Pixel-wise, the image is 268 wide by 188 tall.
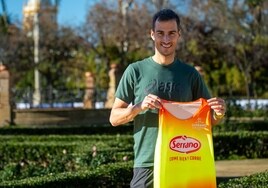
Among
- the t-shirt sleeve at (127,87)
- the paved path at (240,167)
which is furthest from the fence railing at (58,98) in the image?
the t-shirt sleeve at (127,87)

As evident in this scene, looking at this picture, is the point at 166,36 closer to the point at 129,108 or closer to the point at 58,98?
the point at 129,108

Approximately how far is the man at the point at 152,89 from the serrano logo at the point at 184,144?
133mm

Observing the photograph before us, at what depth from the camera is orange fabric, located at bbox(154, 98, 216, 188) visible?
3264 mm

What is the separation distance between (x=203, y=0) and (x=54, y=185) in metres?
→ 32.5

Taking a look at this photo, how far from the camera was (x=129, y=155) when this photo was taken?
401 inches

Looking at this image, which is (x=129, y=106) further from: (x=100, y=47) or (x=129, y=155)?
(x=100, y=47)

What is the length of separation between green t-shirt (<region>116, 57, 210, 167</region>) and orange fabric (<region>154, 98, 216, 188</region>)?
0.10 m

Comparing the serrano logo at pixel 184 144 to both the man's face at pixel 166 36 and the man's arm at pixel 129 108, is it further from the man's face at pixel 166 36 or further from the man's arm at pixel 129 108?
the man's face at pixel 166 36

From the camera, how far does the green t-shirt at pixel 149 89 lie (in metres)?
3.41

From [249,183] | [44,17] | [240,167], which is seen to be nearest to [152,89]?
[249,183]

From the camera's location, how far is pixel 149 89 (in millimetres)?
3420

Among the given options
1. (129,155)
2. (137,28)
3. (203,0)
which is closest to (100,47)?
(137,28)

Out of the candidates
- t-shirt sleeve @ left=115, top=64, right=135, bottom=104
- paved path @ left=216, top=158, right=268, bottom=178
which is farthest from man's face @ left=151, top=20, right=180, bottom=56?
paved path @ left=216, top=158, right=268, bottom=178

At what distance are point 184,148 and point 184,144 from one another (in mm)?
21
